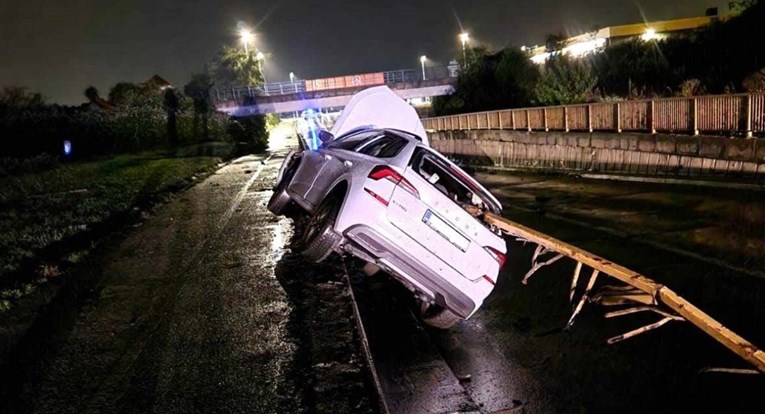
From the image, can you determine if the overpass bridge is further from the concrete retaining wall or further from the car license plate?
the car license plate

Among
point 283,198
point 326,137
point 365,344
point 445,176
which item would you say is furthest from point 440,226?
point 283,198

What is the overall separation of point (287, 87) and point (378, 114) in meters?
46.3

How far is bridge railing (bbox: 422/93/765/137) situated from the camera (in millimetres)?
12406

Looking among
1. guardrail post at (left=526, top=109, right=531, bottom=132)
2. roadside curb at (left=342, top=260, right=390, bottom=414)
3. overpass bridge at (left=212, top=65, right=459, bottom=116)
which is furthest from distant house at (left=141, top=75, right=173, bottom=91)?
roadside curb at (left=342, top=260, right=390, bottom=414)

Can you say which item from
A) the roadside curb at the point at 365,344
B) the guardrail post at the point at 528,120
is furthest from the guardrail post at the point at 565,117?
the roadside curb at the point at 365,344

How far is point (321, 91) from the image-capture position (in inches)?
1998

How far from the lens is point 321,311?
5844mm

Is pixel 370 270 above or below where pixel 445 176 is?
below

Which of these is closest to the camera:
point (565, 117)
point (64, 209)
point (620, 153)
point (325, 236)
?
point (325, 236)

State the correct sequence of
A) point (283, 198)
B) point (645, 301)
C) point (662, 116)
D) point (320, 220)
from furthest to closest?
1. point (662, 116)
2. point (283, 198)
3. point (320, 220)
4. point (645, 301)

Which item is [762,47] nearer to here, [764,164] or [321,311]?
[764,164]

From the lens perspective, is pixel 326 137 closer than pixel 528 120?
Yes

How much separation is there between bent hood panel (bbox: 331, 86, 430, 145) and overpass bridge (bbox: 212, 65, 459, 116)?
3784 cm

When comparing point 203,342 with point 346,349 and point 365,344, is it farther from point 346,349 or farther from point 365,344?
point 365,344
